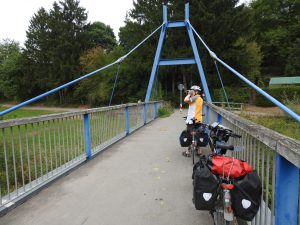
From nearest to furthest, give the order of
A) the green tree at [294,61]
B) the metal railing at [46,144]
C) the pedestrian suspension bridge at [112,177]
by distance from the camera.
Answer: the pedestrian suspension bridge at [112,177] → the metal railing at [46,144] → the green tree at [294,61]

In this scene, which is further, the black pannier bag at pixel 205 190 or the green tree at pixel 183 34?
the green tree at pixel 183 34

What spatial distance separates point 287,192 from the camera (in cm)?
166

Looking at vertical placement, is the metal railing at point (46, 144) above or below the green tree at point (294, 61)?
below

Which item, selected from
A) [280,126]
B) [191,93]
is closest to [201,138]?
[191,93]

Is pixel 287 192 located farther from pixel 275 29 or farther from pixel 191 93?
pixel 275 29

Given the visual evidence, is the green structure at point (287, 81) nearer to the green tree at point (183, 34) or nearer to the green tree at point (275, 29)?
the green tree at point (275, 29)

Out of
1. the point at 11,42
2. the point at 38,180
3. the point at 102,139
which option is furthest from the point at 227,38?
the point at 11,42

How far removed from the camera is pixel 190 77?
26344 millimetres

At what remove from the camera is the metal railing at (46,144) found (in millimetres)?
3248

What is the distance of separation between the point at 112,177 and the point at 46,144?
1428 mm

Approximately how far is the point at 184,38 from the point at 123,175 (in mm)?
23145

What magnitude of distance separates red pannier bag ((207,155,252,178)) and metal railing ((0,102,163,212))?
2296mm

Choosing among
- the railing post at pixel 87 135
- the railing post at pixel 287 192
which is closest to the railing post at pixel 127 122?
the railing post at pixel 87 135

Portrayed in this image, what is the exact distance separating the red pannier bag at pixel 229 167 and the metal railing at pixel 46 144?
7.53 ft
